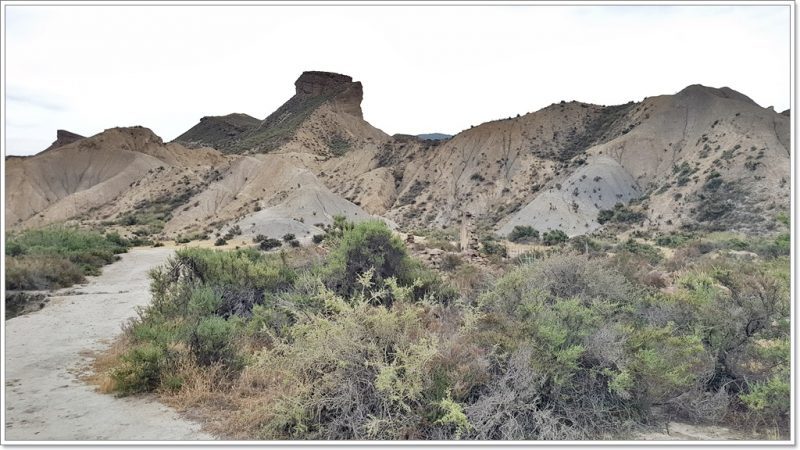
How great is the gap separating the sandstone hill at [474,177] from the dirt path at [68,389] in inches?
1021

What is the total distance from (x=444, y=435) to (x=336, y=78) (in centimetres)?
10978

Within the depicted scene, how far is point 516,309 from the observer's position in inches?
326

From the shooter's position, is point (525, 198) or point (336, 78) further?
point (336, 78)

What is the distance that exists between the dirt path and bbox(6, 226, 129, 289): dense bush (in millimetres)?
1260

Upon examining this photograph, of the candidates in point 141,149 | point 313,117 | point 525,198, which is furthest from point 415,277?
point 313,117

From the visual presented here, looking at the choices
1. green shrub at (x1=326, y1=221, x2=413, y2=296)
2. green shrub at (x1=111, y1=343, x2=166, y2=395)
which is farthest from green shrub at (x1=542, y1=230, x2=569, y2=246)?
green shrub at (x1=111, y1=343, x2=166, y2=395)

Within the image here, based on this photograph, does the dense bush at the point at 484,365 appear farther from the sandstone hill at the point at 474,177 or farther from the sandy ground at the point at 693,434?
the sandstone hill at the point at 474,177

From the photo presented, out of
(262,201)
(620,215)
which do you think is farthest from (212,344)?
(262,201)

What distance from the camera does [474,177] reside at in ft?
197

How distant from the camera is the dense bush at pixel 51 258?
13617mm

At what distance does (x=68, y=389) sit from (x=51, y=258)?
11.0m

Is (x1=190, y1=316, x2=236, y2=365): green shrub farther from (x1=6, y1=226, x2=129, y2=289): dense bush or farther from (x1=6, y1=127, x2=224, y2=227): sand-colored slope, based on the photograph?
(x1=6, y1=127, x2=224, y2=227): sand-colored slope

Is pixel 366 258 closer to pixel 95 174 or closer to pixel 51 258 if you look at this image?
pixel 51 258

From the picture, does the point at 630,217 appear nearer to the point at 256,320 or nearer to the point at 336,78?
the point at 256,320
